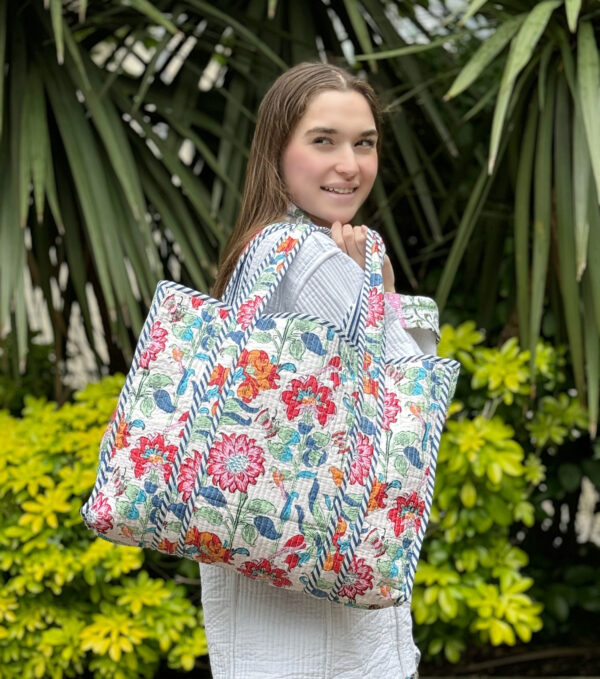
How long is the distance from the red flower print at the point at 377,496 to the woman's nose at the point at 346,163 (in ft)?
1.73

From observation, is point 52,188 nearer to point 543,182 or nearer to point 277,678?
point 543,182

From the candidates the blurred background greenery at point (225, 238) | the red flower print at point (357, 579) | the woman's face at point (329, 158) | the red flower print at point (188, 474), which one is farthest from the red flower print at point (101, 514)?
the blurred background greenery at point (225, 238)

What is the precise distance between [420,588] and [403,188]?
1.13 m

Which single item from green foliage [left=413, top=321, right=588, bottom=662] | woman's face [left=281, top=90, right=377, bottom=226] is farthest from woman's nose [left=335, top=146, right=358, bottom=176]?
green foliage [left=413, top=321, right=588, bottom=662]

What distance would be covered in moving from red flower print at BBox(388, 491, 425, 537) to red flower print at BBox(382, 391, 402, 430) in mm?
98

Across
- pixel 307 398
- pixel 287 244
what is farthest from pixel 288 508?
pixel 287 244

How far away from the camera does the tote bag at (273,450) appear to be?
1377mm

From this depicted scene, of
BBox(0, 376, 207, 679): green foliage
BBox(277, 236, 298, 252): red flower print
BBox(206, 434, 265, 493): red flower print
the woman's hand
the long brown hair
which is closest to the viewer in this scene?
BBox(206, 434, 265, 493): red flower print

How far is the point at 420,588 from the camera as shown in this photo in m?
2.86

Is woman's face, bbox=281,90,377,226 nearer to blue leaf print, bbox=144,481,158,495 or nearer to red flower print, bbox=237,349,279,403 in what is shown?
red flower print, bbox=237,349,279,403

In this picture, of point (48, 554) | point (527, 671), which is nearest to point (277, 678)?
point (48, 554)

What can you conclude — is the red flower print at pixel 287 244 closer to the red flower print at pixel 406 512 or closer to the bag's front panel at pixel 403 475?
the bag's front panel at pixel 403 475

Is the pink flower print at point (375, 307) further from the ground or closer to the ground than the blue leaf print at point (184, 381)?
further from the ground

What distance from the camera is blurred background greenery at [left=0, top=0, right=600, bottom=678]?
8.82 feet
